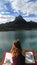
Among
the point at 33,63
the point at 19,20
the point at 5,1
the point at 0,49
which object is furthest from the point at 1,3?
the point at 33,63

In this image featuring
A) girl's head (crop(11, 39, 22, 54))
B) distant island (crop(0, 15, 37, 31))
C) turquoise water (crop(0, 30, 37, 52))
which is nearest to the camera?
girl's head (crop(11, 39, 22, 54))

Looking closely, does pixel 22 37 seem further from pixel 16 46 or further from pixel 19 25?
pixel 16 46

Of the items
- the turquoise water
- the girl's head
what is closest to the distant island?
the turquoise water

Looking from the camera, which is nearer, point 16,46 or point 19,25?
point 16,46

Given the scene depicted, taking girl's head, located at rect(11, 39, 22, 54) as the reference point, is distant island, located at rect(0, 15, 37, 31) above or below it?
above

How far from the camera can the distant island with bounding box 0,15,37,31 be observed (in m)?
5.60

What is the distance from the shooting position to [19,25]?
5.79 m

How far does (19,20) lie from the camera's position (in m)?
5.61

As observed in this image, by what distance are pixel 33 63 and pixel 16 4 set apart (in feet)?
11.3

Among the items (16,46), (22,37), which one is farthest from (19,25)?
(16,46)

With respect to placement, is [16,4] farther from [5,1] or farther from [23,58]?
[23,58]

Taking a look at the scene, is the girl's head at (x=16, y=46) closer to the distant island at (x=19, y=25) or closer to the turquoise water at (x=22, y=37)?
the turquoise water at (x=22, y=37)

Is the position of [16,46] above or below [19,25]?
below

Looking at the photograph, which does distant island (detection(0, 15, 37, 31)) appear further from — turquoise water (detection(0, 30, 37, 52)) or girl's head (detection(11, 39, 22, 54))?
girl's head (detection(11, 39, 22, 54))
